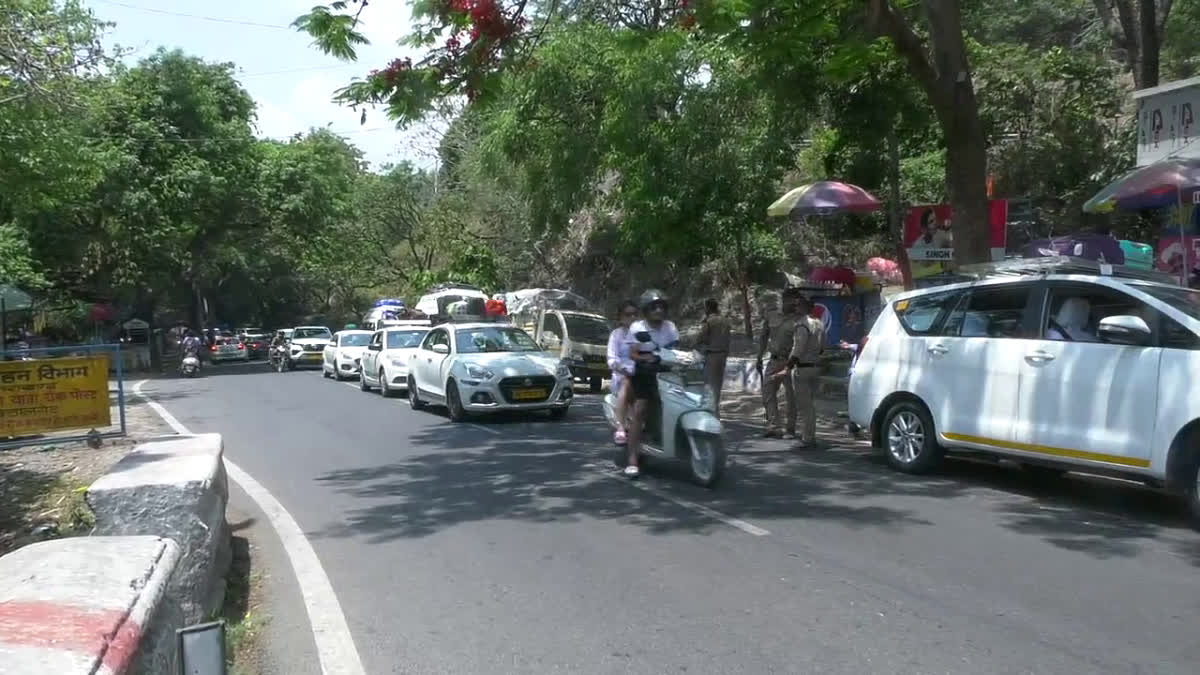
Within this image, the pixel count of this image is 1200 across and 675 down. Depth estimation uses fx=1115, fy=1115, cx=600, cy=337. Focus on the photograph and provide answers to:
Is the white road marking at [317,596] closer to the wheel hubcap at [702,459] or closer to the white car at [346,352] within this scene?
the wheel hubcap at [702,459]

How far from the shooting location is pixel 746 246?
21.3m

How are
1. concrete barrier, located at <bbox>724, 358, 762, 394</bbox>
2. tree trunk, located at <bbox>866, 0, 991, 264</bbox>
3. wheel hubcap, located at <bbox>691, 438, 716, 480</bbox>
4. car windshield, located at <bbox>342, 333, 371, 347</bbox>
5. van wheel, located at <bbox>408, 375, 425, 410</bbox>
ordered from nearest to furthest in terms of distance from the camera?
wheel hubcap, located at <bbox>691, 438, 716, 480</bbox>, tree trunk, located at <bbox>866, 0, 991, 264</bbox>, van wheel, located at <bbox>408, 375, 425, 410</bbox>, concrete barrier, located at <bbox>724, 358, 762, 394</bbox>, car windshield, located at <bbox>342, 333, 371, 347</bbox>

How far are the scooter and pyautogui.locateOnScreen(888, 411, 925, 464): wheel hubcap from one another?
1.74 metres

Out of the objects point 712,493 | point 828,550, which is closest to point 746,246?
point 712,493

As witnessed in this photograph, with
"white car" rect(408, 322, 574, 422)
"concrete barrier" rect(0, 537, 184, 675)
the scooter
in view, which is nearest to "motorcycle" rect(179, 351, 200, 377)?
"white car" rect(408, 322, 574, 422)

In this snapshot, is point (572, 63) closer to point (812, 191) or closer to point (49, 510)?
point (812, 191)

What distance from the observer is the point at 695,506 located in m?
9.14

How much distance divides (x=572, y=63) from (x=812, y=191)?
225 inches

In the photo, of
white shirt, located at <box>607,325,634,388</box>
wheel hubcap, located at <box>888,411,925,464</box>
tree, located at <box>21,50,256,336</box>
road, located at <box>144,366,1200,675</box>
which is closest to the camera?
road, located at <box>144,366,1200,675</box>

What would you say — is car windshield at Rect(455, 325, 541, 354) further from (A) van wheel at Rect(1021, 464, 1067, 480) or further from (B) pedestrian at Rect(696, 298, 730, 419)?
(A) van wheel at Rect(1021, 464, 1067, 480)

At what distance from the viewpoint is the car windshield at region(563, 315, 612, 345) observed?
74.0 feet

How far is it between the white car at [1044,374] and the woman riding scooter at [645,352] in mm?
2208

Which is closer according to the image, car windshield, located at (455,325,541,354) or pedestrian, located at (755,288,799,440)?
pedestrian, located at (755,288,799,440)

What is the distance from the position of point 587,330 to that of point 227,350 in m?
28.8
